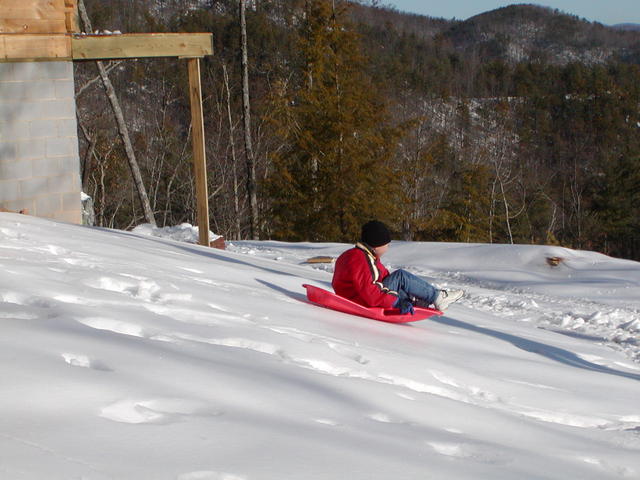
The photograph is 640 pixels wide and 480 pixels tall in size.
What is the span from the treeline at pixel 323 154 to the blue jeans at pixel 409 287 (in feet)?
46.7

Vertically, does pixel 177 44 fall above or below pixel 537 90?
below

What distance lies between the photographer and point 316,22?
91.7 feet

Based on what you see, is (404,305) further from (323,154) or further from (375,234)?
(323,154)

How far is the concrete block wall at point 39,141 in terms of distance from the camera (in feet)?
28.6

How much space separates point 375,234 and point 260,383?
2.54 metres

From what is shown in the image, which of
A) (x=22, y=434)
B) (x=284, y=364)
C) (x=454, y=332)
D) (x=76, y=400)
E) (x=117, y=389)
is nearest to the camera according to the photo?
(x=22, y=434)

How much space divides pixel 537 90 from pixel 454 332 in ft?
228

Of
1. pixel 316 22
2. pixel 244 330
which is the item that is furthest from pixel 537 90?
pixel 244 330

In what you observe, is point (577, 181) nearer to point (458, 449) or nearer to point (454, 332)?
point (454, 332)

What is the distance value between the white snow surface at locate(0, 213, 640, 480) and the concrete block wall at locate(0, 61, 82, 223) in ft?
8.19

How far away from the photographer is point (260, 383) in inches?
111

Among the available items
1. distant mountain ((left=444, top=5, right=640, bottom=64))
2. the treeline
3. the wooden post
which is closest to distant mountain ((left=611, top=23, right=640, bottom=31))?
distant mountain ((left=444, top=5, right=640, bottom=64))

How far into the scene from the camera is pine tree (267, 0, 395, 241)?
2670 centimetres

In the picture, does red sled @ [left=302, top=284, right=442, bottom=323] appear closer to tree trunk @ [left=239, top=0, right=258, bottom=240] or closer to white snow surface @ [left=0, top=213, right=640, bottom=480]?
white snow surface @ [left=0, top=213, right=640, bottom=480]
